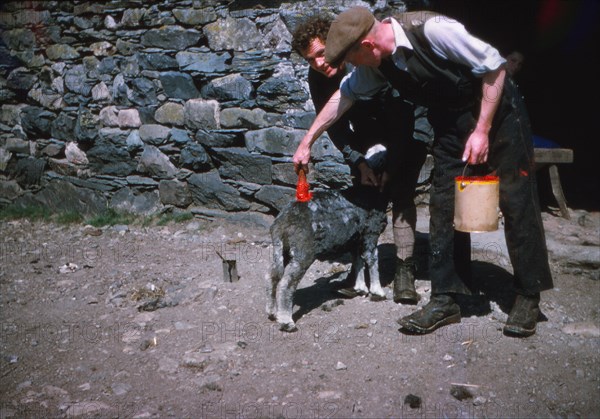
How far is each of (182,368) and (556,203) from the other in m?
4.50

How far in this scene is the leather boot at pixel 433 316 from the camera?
12.1 feet

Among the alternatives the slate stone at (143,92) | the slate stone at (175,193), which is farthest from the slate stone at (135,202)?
the slate stone at (143,92)

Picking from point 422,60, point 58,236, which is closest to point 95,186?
point 58,236

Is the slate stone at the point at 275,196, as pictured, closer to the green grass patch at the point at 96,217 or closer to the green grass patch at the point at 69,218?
the green grass patch at the point at 96,217

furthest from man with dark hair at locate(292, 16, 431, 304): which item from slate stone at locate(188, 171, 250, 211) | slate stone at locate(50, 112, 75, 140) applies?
slate stone at locate(50, 112, 75, 140)

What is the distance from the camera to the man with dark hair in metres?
3.93

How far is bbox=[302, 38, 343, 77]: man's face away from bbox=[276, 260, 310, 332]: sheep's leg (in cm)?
132

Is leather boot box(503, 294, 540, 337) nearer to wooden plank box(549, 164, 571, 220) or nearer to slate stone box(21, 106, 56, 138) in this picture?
wooden plank box(549, 164, 571, 220)

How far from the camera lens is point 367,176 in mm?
4047

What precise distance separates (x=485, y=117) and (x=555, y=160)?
2740 mm

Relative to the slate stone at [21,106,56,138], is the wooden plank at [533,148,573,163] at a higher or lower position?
lower

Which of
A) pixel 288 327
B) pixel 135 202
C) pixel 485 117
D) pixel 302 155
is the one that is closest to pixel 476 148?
pixel 485 117

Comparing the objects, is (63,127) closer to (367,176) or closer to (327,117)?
(327,117)

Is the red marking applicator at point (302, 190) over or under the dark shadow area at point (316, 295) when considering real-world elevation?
over
